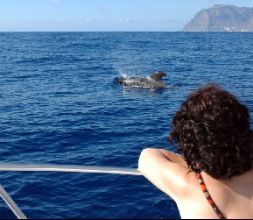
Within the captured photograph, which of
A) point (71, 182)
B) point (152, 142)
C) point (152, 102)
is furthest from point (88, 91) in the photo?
point (71, 182)

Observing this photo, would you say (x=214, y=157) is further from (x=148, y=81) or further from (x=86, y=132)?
(x=148, y=81)

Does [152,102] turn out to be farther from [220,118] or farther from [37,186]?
[220,118]

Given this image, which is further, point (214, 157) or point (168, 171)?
point (168, 171)

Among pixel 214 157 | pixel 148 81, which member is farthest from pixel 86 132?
pixel 214 157

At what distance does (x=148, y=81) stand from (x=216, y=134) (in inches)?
1273

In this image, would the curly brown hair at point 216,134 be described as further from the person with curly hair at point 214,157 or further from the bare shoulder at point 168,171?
the bare shoulder at point 168,171

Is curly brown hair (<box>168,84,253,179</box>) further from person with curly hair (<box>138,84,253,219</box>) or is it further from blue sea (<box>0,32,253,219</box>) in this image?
blue sea (<box>0,32,253,219</box>)

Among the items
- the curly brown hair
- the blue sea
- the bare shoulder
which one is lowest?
the blue sea

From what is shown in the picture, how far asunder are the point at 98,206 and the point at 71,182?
1880mm

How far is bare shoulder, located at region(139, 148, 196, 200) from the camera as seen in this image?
3.46 meters

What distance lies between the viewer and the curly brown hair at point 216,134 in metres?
3.23

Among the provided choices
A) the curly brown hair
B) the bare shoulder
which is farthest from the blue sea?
the bare shoulder

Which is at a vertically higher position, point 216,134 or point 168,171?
point 216,134

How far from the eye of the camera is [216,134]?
3221 mm
